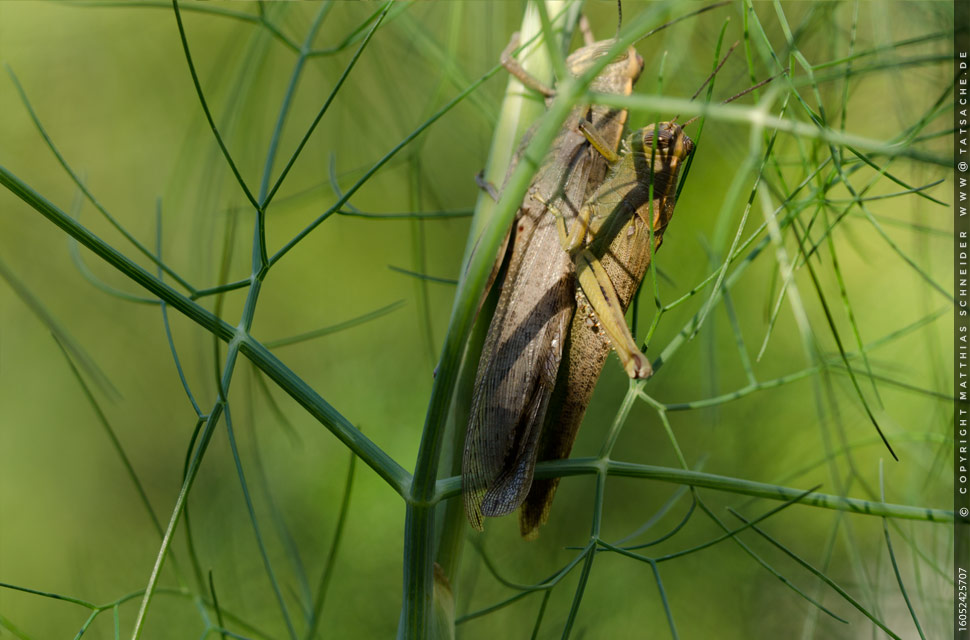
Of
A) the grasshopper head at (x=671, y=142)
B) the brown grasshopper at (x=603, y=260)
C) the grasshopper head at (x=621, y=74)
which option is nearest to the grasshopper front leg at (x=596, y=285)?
the brown grasshopper at (x=603, y=260)

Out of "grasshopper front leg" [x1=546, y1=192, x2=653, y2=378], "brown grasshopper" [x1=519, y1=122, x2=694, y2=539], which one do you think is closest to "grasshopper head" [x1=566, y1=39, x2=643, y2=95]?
"brown grasshopper" [x1=519, y1=122, x2=694, y2=539]

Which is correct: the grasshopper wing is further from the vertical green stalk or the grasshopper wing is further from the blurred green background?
the blurred green background

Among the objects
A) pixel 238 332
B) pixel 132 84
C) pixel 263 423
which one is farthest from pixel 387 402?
pixel 132 84

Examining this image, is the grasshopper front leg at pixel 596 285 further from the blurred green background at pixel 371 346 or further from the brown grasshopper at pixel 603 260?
the blurred green background at pixel 371 346

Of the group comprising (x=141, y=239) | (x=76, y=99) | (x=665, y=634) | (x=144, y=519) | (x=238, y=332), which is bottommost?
(x=665, y=634)

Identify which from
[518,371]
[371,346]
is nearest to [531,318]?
[518,371]

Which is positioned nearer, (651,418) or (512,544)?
(512,544)

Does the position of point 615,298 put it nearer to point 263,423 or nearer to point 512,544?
point 512,544
